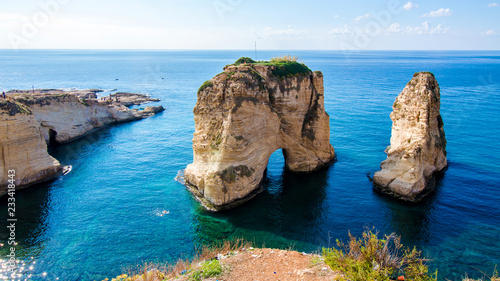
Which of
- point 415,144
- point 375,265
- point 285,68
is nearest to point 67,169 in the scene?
point 285,68

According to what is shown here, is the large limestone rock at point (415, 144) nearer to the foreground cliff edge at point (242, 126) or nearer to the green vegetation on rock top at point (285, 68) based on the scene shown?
the foreground cliff edge at point (242, 126)

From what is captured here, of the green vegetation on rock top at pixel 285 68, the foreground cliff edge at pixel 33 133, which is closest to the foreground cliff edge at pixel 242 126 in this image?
the green vegetation on rock top at pixel 285 68

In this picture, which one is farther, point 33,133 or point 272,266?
point 33,133

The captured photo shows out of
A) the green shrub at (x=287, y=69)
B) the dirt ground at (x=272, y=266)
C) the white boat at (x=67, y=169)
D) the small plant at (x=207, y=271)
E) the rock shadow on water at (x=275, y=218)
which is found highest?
the green shrub at (x=287, y=69)

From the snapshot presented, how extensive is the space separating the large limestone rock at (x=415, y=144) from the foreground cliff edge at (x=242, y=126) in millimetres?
9792

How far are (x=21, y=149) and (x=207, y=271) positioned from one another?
30.8m

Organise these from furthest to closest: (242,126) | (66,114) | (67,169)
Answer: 1. (66,114)
2. (67,169)
3. (242,126)

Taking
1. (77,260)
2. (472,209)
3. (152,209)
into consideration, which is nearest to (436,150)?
(472,209)

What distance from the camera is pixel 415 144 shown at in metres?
35.2

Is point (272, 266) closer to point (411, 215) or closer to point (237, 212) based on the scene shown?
point (237, 212)

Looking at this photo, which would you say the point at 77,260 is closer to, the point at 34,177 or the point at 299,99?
the point at 34,177

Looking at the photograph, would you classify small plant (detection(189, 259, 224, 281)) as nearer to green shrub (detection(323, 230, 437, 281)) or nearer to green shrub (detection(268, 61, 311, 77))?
green shrub (detection(323, 230, 437, 281))

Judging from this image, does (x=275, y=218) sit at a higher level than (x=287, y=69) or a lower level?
lower

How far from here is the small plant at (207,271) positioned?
18812 mm
